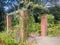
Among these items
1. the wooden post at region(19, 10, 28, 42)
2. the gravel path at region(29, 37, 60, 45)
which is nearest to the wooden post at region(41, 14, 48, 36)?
the gravel path at region(29, 37, 60, 45)

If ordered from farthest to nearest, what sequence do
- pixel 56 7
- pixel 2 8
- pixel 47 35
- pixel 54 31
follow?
1. pixel 2 8
2. pixel 56 7
3. pixel 54 31
4. pixel 47 35

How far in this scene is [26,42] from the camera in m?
5.10

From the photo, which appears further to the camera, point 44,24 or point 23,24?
point 44,24

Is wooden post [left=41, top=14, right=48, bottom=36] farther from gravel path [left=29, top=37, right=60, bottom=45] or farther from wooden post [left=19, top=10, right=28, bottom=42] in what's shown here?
wooden post [left=19, top=10, right=28, bottom=42]

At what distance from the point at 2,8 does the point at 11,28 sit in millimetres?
3493

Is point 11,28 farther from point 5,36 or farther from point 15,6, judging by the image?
point 15,6

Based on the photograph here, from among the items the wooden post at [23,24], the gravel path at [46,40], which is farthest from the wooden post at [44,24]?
the wooden post at [23,24]

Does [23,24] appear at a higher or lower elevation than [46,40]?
higher

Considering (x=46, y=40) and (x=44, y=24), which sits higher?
(x=44, y=24)

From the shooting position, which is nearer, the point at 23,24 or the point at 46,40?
the point at 23,24

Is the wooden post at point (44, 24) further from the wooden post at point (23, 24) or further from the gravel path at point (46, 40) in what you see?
the wooden post at point (23, 24)

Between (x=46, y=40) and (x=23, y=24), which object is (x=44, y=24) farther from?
(x=23, y=24)

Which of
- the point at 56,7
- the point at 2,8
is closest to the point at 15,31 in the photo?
the point at 56,7

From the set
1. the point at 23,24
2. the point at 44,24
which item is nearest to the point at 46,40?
the point at 44,24
